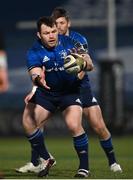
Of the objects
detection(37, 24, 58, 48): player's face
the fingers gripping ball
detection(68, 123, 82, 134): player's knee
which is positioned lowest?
detection(68, 123, 82, 134): player's knee

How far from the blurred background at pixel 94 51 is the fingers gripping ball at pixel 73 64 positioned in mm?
13032

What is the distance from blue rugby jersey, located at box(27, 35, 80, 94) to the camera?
11016 mm

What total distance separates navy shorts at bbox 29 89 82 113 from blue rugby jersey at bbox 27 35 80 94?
5.3 inches

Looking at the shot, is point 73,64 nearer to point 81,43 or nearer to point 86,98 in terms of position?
point 81,43

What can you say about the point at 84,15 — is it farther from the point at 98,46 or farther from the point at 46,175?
the point at 46,175

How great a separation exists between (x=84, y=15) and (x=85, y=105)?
14.3m

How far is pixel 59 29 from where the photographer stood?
1160 centimetres

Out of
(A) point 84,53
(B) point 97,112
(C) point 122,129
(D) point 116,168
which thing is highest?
(A) point 84,53

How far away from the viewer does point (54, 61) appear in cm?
1102

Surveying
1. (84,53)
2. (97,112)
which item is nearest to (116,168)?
(97,112)

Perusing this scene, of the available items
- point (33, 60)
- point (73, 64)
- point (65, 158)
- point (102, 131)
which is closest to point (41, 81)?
point (33, 60)

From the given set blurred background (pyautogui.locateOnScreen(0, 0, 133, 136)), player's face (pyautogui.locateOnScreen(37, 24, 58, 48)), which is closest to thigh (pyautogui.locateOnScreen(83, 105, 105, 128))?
player's face (pyautogui.locateOnScreen(37, 24, 58, 48))

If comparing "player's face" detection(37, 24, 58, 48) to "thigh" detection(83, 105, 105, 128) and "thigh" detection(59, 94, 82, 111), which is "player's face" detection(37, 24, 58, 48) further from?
"thigh" detection(83, 105, 105, 128)

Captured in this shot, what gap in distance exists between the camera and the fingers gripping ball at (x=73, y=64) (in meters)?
10.7
